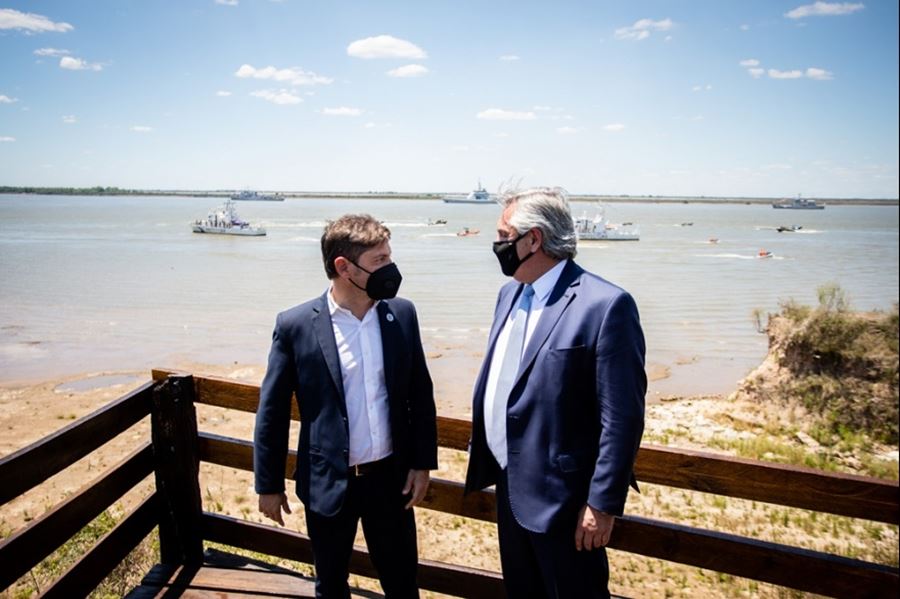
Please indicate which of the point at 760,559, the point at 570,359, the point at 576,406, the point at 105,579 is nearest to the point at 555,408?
the point at 576,406

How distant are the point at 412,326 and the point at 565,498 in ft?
3.48

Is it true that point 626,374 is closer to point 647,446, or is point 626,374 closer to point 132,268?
point 647,446

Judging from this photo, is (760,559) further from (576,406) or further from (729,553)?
(576,406)

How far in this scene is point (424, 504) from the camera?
3.02m

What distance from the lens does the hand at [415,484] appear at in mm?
2695

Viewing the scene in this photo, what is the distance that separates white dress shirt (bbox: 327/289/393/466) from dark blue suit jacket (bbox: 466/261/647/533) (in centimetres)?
62

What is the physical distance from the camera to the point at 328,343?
Answer: 2.53 metres

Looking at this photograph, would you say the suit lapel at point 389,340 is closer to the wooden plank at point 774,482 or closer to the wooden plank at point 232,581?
the wooden plank at point 774,482

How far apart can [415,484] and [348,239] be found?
4.02ft

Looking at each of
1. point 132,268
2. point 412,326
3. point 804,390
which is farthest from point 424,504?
point 132,268

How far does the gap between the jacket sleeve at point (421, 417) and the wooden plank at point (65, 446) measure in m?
1.66

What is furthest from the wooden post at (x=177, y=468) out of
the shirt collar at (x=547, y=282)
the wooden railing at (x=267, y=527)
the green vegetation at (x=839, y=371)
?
the green vegetation at (x=839, y=371)

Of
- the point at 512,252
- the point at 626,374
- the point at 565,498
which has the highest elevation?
the point at 512,252

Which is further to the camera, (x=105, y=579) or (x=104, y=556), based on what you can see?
(x=105, y=579)
